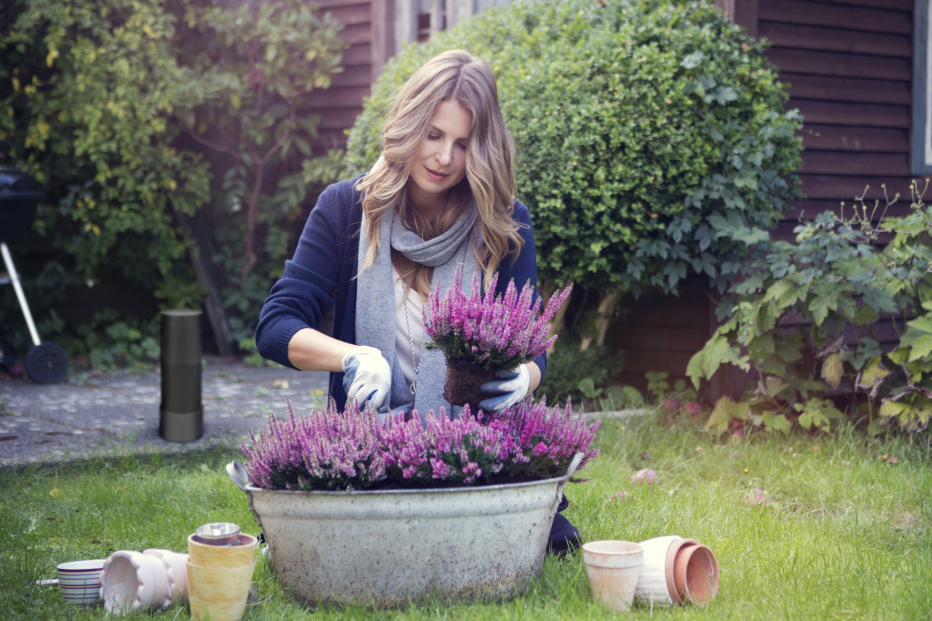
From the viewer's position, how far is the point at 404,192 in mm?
2354

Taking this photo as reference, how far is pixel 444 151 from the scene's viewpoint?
218 centimetres

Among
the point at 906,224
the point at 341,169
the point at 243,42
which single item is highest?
the point at 243,42

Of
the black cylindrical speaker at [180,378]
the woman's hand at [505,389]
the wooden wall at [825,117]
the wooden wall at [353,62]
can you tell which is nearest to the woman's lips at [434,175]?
the woman's hand at [505,389]

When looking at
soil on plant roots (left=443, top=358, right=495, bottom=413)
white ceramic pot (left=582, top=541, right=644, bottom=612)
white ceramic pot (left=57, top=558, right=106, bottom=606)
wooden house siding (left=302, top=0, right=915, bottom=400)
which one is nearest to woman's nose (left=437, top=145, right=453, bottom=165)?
soil on plant roots (left=443, top=358, right=495, bottom=413)

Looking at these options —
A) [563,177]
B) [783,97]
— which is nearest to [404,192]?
[563,177]

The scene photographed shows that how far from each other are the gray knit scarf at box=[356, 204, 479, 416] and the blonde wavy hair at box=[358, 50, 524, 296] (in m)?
0.03

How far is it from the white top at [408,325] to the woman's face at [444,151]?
28cm

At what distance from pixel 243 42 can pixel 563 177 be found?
333 cm

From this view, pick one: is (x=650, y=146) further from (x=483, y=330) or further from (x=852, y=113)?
(x=483, y=330)

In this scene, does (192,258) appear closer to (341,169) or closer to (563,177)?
(341,169)

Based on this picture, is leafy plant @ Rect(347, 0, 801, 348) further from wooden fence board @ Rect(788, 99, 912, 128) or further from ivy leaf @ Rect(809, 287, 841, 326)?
wooden fence board @ Rect(788, 99, 912, 128)

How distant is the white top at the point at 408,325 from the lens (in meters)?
2.33

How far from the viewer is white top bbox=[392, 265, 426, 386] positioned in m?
2.33

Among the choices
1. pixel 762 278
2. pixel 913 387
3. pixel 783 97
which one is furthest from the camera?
pixel 783 97
